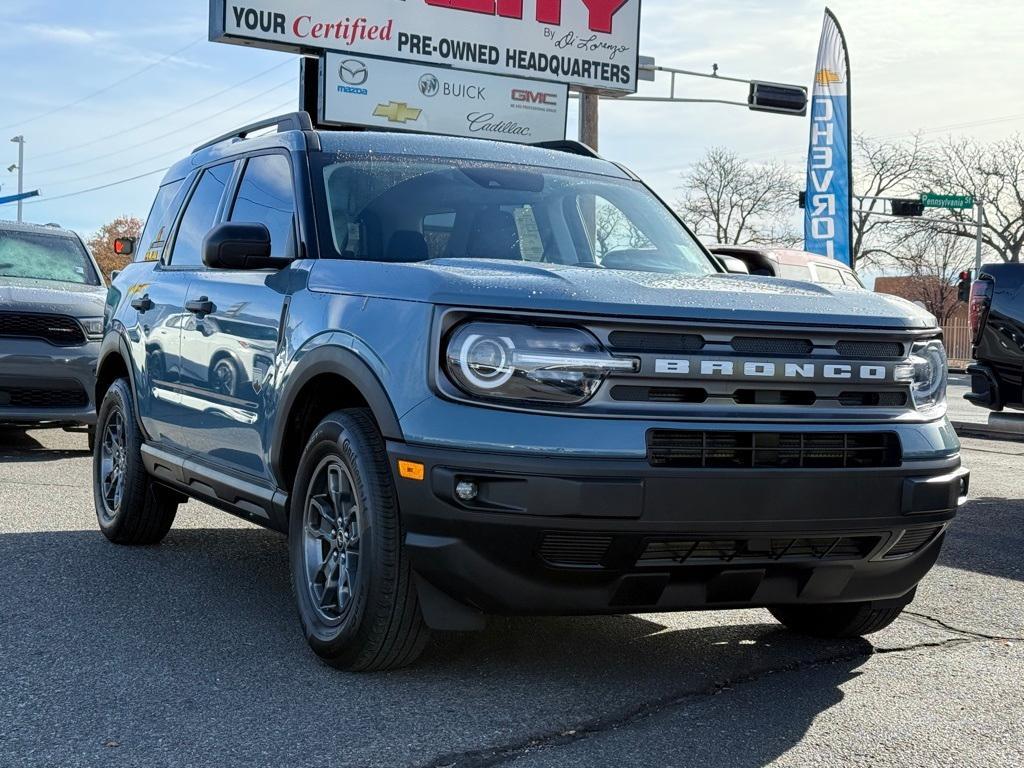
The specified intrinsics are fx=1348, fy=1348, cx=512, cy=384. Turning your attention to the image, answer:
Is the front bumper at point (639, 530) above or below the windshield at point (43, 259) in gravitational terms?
below

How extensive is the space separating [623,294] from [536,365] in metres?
0.37

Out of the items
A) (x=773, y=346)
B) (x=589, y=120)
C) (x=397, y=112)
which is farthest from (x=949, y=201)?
(x=773, y=346)

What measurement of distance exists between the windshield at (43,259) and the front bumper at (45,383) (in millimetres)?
1489

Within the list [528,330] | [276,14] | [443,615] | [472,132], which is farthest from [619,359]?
[472,132]

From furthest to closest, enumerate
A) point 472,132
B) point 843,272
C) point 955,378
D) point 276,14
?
point 955,378
point 472,132
point 276,14
point 843,272

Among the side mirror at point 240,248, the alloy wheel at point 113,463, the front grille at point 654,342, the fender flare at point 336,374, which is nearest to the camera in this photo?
the front grille at point 654,342

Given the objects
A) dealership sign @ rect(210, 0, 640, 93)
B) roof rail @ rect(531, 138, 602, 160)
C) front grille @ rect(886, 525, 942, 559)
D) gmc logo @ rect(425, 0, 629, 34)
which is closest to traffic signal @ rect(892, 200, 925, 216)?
dealership sign @ rect(210, 0, 640, 93)

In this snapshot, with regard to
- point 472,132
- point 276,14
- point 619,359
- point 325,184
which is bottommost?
point 619,359

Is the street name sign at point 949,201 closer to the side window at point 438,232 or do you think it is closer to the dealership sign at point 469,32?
the dealership sign at point 469,32

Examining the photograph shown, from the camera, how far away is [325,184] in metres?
5.25

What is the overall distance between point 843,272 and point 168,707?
13.4m

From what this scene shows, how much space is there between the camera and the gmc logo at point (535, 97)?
2750 centimetres

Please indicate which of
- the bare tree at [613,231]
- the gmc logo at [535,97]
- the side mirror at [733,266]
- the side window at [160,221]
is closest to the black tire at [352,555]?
the bare tree at [613,231]

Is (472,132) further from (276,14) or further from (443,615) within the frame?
(443,615)
